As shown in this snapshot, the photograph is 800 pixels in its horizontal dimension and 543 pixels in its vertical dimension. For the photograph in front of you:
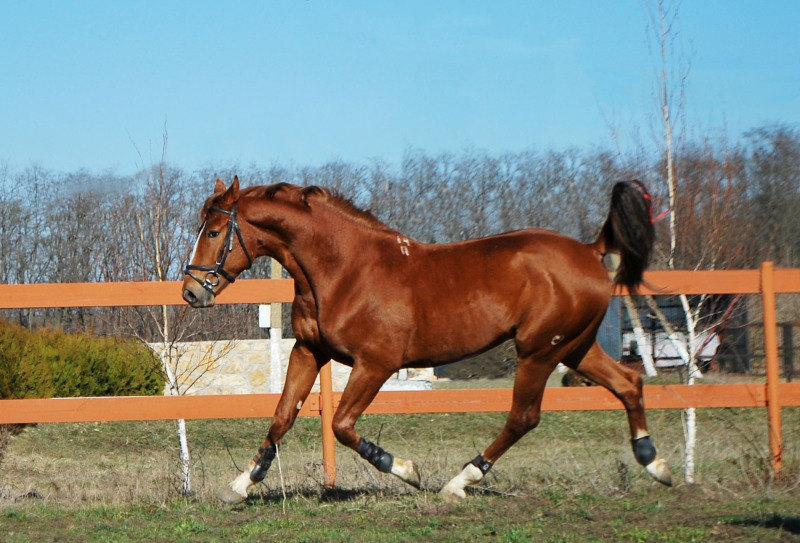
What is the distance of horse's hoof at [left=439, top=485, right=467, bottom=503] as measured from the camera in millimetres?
5552

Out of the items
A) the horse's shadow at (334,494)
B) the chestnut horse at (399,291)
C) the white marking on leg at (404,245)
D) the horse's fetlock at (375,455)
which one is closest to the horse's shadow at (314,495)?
the horse's shadow at (334,494)

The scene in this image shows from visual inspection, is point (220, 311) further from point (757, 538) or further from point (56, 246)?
point (56, 246)

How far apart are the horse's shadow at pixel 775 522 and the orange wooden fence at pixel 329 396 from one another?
1461 mm

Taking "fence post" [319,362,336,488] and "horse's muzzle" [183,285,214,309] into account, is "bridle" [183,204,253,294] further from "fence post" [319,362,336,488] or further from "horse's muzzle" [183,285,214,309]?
"fence post" [319,362,336,488]

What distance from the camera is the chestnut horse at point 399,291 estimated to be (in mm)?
5465

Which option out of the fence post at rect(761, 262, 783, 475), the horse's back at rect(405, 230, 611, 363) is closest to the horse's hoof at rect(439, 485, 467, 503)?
the horse's back at rect(405, 230, 611, 363)

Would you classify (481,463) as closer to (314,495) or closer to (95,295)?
(314,495)

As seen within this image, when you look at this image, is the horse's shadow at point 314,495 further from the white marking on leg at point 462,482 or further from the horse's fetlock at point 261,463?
the white marking on leg at point 462,482

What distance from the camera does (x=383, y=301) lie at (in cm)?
550

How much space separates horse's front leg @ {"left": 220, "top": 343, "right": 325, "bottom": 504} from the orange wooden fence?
1.09ft

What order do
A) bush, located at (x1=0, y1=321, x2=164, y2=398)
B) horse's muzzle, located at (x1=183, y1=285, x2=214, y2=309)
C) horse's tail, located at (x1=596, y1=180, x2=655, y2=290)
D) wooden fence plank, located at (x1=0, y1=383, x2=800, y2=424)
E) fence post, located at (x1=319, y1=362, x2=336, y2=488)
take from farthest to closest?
bush, located at (x1=0, y1=321, x2=164, y2=398) → fence post, located at (x1=319, y1=362, x2=336, y2=488) → wooden fence plank, located at (x1=0, y1=383, x2=800, y2=424) → horse's tail, located at (x1=596, y1=180, x2=655, y2=290) → horse's muzzle, located at (x1=183, y1=285, x2=214, y2=309)

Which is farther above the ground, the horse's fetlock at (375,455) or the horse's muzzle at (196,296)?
the horse's muzzle at (196,296)

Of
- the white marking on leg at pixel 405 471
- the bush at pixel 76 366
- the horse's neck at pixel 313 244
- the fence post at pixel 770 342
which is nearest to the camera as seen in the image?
the white marking on leg at pixel 405 471

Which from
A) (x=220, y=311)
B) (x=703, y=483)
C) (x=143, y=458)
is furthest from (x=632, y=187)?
(x=143, y=458)
